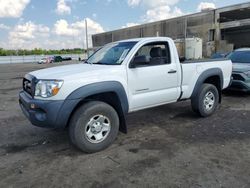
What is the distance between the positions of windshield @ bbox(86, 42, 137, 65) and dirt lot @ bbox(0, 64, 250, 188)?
154cm

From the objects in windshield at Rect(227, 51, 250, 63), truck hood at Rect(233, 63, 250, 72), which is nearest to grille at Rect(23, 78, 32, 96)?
truck hood at Rect(233, 63, 250, 72)

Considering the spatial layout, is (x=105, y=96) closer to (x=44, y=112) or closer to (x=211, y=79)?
(x=44, y=112)

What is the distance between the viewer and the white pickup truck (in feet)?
12.8

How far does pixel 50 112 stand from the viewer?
3.82m

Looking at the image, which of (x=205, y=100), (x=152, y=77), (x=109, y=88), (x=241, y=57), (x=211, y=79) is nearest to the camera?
(x=109, y=88)

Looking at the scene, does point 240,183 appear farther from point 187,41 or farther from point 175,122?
point 187,41

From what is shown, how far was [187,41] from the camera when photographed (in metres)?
26.8

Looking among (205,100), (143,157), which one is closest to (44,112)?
(143,157)

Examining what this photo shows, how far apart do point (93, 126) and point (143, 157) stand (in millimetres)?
991

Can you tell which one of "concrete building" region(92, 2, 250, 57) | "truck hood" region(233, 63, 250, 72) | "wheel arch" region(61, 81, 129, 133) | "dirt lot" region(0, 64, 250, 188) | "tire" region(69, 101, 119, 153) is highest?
"concrete building" region(92, 2, 250, 57)

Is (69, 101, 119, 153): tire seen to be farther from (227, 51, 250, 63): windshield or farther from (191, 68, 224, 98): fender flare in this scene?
(227, 51, 250, 63): windshield

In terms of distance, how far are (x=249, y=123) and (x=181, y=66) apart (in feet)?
6.84

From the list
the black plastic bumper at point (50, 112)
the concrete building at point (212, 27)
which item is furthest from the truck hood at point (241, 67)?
the concrete building at point (212, 27)

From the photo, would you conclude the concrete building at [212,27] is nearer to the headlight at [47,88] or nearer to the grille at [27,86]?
the grille at [27,86]
